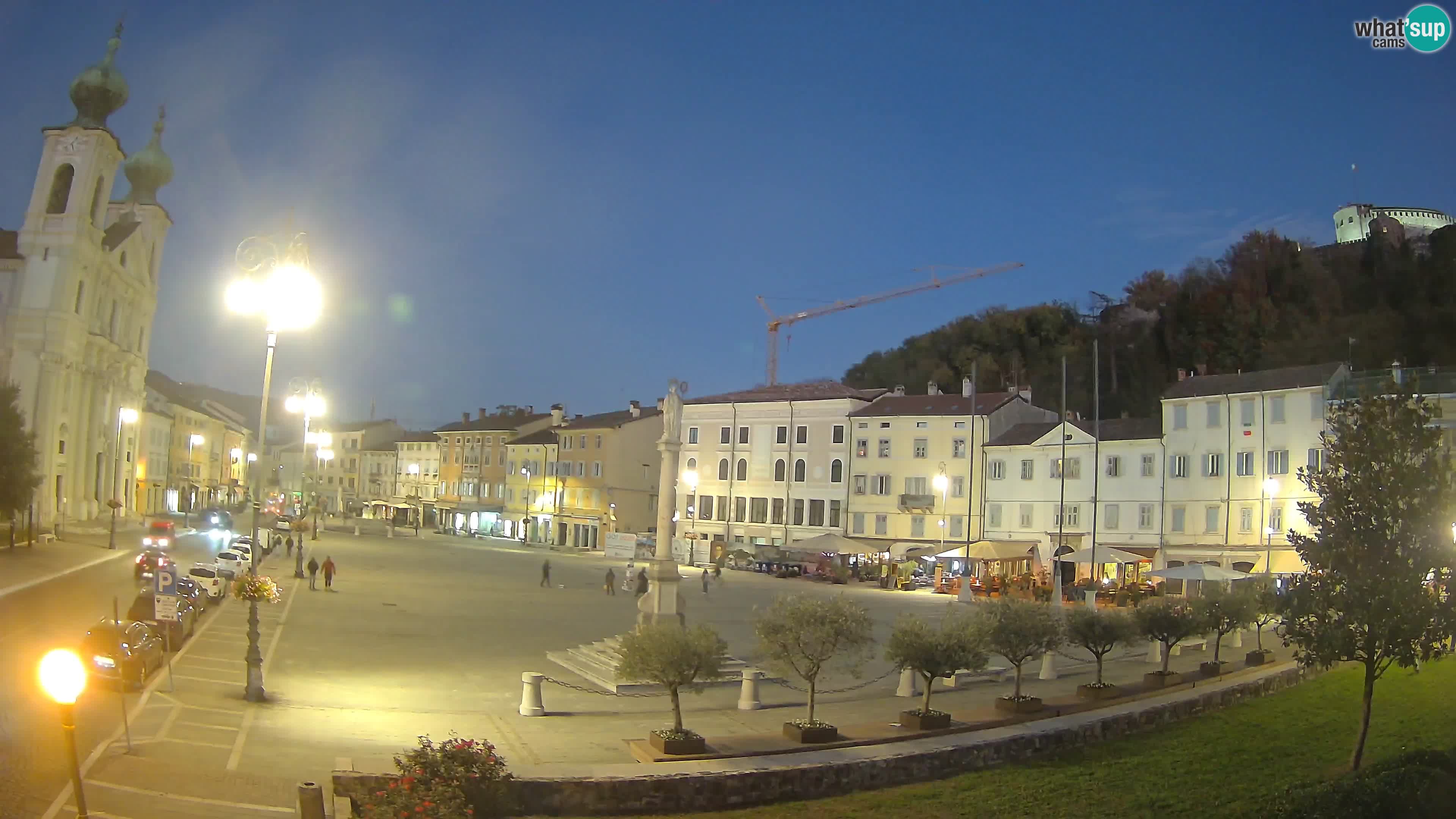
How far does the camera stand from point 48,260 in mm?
59125

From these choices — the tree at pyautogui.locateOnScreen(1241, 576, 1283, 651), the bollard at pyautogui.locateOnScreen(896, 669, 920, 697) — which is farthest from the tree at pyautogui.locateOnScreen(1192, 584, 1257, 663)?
the bollard at pyautogui.locateOnScreen(896, 669, 920, 697)

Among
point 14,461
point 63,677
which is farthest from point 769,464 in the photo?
point 63,677

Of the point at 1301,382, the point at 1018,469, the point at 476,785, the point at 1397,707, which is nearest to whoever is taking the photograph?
the point at 476,785

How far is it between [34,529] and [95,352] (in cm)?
2053

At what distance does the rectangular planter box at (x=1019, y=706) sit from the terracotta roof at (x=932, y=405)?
4418 centimetres

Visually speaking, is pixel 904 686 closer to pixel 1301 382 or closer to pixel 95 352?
pixel 1301 382

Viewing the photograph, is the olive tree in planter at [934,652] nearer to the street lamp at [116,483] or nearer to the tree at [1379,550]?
the tree at [1379,550]

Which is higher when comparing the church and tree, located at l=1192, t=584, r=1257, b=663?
the church

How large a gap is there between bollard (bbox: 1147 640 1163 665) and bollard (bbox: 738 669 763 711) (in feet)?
42.1

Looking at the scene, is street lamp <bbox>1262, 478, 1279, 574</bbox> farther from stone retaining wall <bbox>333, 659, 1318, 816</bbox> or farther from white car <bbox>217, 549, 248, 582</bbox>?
white car <bbox>217, 549, 248, 582</bbox>

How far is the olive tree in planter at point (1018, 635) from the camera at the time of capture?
1797 centimetres

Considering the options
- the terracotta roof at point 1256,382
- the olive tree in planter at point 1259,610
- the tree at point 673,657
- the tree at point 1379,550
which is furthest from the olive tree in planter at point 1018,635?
the terracotta roof at point 1256,382

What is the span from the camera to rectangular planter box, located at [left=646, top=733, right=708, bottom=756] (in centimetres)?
1393

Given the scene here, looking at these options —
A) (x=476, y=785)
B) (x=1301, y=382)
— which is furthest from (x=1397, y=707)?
(x=1301, y=382)
